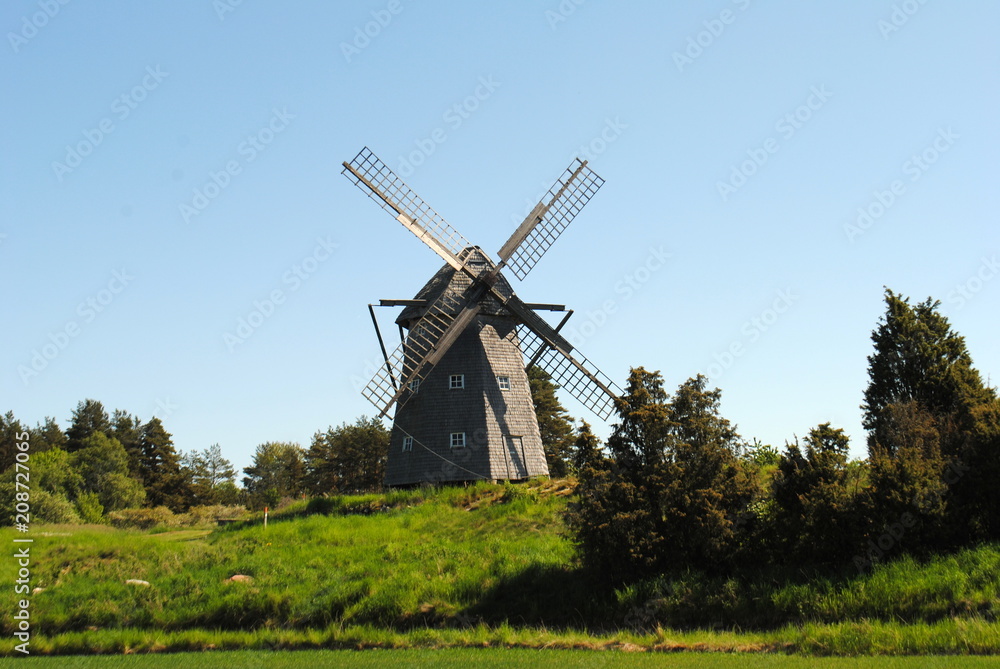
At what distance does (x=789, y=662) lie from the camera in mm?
13789

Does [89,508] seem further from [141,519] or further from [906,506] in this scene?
[906,506]

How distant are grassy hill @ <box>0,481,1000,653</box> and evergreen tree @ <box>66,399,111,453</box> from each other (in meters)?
37.9

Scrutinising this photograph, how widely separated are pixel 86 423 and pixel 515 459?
46.6m

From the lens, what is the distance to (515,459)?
1191 inches

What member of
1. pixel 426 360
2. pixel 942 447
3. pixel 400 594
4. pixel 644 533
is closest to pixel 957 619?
pixel 942 447

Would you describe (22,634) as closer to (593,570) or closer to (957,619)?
(593,570)

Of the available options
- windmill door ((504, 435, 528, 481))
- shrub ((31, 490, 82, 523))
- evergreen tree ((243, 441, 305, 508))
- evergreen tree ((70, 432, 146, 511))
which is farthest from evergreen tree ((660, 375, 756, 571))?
evergreen tree ((243, 441, 305, 508))

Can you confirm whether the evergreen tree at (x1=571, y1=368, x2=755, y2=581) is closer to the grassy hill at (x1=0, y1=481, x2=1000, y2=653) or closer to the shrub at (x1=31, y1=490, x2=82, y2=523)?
the grassy hill at (x1=0, y1=481, x2=1000, y2=653)

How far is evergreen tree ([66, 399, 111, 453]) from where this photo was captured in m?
62.7

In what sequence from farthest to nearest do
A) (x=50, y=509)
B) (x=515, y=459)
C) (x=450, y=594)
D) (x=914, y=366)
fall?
(x=50, y=509), (x=515, y=459), (x=914, y=366), (x=450, y=594)

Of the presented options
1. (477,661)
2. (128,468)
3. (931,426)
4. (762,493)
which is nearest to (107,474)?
(128,468)

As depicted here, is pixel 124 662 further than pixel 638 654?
Yes

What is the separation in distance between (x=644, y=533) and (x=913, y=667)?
7179 mm

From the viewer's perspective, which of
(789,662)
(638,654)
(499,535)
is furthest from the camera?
(499,535)
